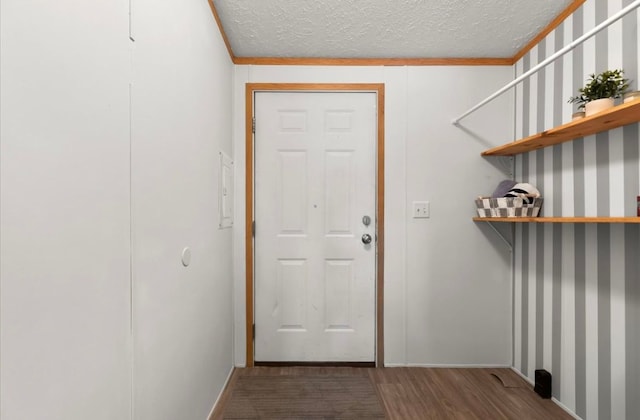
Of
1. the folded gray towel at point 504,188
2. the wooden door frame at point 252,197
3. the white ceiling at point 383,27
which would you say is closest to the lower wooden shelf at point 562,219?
the folded gray towel at point 504,188

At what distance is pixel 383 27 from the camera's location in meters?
1.97

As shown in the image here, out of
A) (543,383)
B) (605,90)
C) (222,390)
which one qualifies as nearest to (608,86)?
(605,90)

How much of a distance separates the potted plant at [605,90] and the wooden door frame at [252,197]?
1175 mm

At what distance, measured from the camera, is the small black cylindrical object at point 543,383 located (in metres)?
1.91

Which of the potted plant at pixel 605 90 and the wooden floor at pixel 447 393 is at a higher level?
the potted plant at pixel 605 90

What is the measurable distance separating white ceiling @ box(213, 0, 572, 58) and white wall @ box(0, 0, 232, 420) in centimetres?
54

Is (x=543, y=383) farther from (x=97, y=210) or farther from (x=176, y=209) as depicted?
(x=97, y=210)

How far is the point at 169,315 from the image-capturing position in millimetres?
1204

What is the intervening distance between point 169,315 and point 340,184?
148cm

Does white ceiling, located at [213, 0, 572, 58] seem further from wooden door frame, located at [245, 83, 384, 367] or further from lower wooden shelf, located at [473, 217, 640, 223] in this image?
lower wooden shelf, located at [473, 217, 640, 223]

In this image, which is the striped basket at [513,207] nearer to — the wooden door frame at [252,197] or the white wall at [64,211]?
the wooden door frame at [252,197]

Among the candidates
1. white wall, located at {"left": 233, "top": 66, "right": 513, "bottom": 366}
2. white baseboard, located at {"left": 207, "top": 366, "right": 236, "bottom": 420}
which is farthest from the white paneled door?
white baseboard, located at {"left": 207, "top": 366, "right": 236, "bottom": 420}

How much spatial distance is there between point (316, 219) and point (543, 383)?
175cm

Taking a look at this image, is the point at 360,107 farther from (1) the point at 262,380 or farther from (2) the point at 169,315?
(1) the point at 262,380
